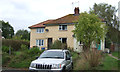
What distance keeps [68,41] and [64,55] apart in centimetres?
1605

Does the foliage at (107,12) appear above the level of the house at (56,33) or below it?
above

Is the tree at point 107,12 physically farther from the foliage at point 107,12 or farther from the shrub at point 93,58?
the shrub at point 93,58

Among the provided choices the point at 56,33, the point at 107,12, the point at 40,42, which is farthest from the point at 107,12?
the point at 40,42

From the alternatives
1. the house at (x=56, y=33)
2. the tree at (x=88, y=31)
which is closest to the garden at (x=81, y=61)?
the tree at (x=88, y=31)

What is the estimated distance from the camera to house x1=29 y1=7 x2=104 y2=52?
24828 mm

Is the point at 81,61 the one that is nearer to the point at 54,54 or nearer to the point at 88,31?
the point at 54,54

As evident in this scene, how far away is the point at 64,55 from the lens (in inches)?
356

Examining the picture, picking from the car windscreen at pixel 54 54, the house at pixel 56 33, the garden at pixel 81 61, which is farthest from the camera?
the house at pixel 56 33

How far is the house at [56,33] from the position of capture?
2483cm

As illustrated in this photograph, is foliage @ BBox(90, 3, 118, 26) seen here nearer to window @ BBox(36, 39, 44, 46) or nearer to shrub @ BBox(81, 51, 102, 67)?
window @ BBox(36, 39, 44, 46)

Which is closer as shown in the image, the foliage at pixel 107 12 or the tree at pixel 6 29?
the foliage at pixel 107 12

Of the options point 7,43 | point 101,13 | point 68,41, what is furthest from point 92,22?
point 101,13

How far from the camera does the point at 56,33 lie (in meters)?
26.0

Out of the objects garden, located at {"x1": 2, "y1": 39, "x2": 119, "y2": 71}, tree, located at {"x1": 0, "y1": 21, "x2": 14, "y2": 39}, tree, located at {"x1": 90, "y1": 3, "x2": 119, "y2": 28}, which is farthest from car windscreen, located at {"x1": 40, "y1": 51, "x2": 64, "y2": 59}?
tree, located at {"x1": 0, "y1": 21, "x2": 14, "y2": 39}
